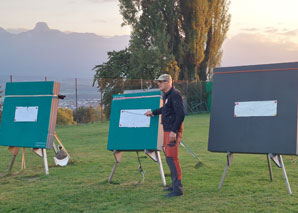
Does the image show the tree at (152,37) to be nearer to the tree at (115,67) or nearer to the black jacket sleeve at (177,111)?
the tree at (115,67)

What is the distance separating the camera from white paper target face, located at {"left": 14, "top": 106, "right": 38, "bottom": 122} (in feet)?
30.6

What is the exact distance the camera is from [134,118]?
25.7 feet

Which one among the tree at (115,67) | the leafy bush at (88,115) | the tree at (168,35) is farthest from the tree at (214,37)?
the leafy bush at (88,115)

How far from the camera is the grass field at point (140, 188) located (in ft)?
19.9

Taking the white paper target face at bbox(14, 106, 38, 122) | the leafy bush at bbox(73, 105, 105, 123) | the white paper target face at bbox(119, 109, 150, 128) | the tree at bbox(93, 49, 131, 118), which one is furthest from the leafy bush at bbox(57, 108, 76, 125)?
the white paper target face at bbox(119, 109, 150, 128)

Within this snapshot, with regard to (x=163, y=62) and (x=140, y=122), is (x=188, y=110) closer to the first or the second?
(x=163, y=62)

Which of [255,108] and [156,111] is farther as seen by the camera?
[156,111]

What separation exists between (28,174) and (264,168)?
530cm

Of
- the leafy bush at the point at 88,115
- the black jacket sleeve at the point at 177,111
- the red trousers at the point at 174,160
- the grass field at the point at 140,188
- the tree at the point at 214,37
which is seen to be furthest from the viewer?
the tree at the point at 214,37

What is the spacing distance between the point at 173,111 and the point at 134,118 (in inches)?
51.0

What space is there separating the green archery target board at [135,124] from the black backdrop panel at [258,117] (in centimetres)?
105

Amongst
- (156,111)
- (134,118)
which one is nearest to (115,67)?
(134,118)

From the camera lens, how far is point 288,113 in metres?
6.60

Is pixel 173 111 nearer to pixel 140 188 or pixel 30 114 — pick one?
pixel 140 188
